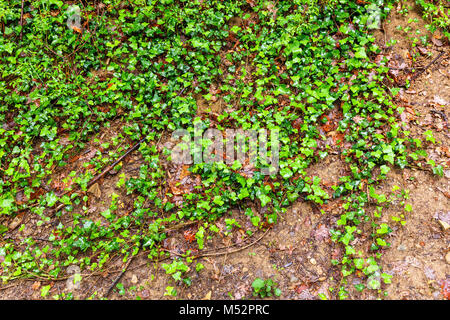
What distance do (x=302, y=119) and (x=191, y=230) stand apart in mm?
2076

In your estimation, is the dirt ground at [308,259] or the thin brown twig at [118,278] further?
the thin brown twig at [118,278]

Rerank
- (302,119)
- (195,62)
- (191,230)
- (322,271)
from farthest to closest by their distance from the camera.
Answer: (195,62), (302,119), (191,230), (322,271)

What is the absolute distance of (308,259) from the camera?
3.09 m

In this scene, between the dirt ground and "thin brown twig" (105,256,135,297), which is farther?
"thin brown twig" (105,256,135,297)

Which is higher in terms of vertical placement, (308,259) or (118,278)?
(308,259)

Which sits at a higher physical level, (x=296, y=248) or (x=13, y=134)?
(x=13, y=134)

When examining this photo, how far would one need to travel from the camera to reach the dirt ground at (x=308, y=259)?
290cm

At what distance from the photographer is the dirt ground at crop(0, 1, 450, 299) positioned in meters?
2.90

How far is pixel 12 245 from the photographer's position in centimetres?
333
